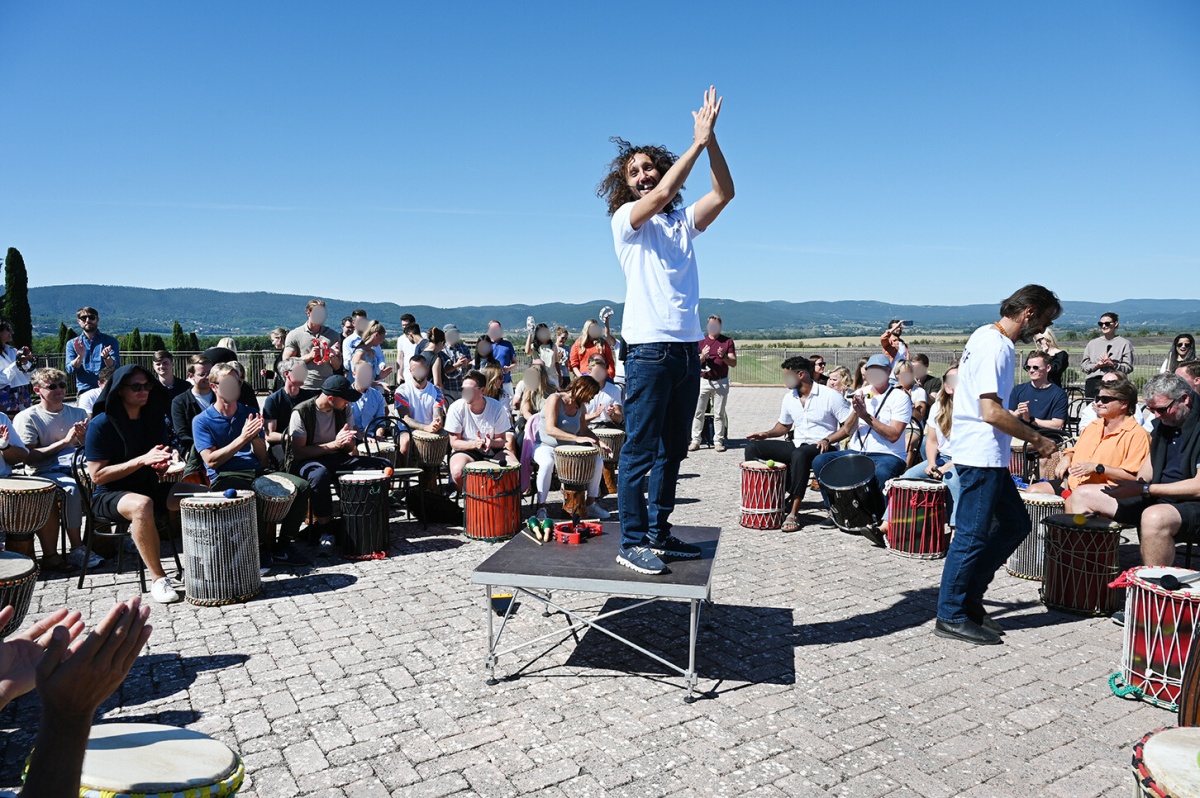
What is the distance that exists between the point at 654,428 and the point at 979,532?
2191 mm

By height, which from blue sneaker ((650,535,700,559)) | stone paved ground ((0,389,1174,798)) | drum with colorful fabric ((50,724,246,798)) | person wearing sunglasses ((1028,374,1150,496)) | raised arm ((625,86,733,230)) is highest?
raised arm ((625,86,733,230))

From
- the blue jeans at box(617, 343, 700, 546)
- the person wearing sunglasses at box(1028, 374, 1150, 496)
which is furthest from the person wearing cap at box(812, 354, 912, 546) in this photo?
the blue jeans at box(617, 343, 700, 546)

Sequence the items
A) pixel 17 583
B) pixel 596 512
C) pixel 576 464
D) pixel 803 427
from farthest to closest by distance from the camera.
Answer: pixel 803 427, pixel 596 512, pixel 576 464, pixel 17 583

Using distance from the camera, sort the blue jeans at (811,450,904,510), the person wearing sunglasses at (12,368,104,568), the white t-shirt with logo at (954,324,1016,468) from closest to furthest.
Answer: the white t-shirt with logo at (954,324,1016,468)
the person wearing sunglasses at (12,368,104,568)
the blue jeans at (811,450,904,510)

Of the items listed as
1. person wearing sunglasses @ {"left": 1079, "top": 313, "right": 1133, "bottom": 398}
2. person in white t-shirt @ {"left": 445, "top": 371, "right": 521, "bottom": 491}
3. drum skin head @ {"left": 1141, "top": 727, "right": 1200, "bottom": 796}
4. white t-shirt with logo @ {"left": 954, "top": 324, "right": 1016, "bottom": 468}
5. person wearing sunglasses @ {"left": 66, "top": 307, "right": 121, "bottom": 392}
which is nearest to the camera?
drum skin head @ {"left": 1141, "top": 727, "right": 1200, "bottom": 796}

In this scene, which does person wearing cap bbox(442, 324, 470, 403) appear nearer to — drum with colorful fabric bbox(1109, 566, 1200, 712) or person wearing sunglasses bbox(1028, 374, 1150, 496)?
person wearing sunglasses bbox(1028, 374, 1150, 496)

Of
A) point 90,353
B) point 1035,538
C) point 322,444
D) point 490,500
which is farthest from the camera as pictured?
point 90,353

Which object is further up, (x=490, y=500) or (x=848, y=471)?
(x=848, y=471)

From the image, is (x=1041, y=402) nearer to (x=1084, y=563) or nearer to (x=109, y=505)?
(x=1084, y=563)

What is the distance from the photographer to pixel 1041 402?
348 inches

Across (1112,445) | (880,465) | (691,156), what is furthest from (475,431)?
(1112,445)

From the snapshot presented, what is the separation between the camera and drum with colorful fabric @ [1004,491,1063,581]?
6.28 m

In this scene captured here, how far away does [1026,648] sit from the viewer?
499 cm

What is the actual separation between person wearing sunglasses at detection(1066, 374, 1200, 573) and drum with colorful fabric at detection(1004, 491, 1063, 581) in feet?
0.93
